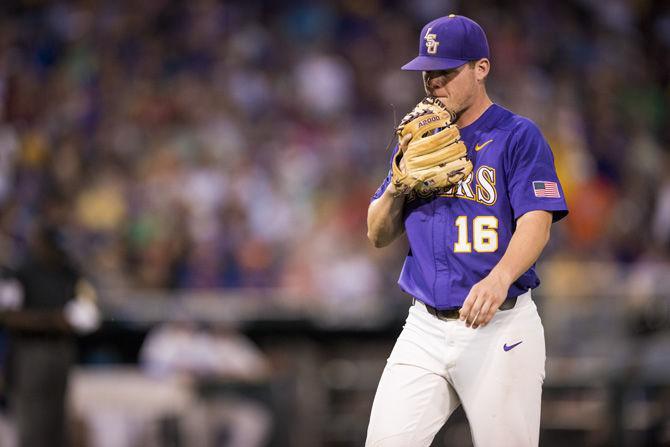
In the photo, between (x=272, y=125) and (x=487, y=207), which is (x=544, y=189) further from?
(x=272, y=125)

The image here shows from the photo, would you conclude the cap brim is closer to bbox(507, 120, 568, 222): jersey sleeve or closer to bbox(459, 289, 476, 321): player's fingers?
bbox(507, 120, 568, 222): jersey sleeve

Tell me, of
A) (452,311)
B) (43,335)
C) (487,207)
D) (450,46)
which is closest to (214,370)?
(43,335)

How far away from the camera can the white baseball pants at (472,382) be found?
3.76 meters

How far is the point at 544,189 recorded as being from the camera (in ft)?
12.4

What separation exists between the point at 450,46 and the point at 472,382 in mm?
1158

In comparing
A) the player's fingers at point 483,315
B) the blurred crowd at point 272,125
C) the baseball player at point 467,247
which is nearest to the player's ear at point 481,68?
the baseball player at point 467,247

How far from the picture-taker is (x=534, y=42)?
13.2 m

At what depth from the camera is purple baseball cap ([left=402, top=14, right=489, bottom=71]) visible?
384 cm

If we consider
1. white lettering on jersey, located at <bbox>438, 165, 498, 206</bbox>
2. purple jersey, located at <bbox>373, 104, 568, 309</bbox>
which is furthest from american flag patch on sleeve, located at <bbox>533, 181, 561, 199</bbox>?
white lettering on jersey, located at <bbox>438, 165, 498, 206</bbox>

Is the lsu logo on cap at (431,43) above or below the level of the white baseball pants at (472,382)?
above

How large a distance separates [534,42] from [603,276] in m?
4.13

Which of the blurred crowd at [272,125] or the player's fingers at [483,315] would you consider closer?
the player's fingers at [483,315]

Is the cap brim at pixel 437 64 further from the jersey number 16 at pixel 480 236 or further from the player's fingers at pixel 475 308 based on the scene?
the player's fingers at pixel 475 308

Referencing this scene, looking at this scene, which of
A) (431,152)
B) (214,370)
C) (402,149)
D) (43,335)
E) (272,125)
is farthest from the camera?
(272,125)
